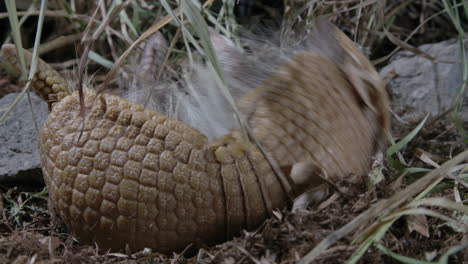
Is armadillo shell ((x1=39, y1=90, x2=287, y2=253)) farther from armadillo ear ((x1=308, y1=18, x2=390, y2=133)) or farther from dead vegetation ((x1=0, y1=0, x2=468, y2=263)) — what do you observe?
armadillo ear ((x1=308, y1=18, x2=390, y2=133))

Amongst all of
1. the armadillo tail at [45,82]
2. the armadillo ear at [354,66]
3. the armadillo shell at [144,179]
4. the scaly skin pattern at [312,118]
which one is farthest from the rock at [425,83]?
the armadillo tail at [45,82]

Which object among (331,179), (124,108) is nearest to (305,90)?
(331,179)

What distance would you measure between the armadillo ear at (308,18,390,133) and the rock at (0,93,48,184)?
46.5 inches

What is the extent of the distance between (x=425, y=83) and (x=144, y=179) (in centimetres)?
180

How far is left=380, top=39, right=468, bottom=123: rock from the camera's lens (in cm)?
261

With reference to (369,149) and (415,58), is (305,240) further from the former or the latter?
(415,58)

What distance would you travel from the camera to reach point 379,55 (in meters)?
3.06

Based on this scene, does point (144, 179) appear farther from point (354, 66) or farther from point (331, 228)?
point (354, 66)

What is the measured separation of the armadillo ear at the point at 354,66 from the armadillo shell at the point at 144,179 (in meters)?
0.41

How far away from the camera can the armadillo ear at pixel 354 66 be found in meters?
1.73

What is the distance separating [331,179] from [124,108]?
26.3 inches

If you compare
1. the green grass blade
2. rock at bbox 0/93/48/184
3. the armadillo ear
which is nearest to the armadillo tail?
rock at bbox 0/93/48/184

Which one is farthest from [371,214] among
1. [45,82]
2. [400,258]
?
[45,82]

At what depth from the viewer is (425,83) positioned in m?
2.76
